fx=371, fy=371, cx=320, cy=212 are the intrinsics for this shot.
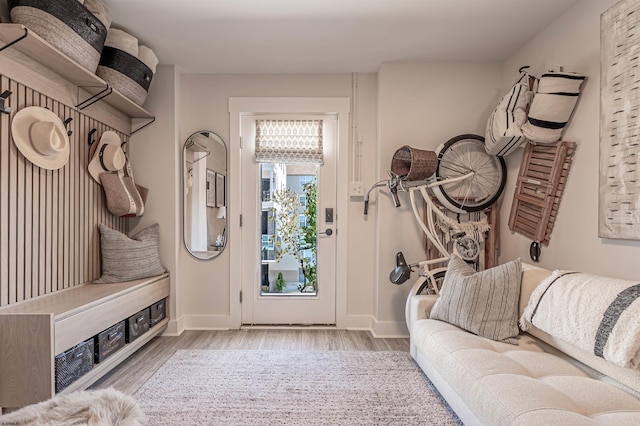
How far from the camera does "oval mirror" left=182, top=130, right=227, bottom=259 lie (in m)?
3.47

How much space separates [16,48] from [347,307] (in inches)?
119

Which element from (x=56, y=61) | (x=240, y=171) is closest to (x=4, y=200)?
(x=56, y=61)

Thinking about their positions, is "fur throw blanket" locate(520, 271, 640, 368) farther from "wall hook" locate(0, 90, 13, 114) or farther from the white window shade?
"wall hook" locate(0, 90, 13, 114)

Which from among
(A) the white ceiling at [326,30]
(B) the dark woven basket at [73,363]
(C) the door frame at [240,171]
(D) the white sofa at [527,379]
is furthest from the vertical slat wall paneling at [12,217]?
(D) the white sofa at [527,379]

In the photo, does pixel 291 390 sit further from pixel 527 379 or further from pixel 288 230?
pixel 288 230

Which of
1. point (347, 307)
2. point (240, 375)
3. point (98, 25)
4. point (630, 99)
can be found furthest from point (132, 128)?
point (630, 99)

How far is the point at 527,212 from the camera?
2803 mm

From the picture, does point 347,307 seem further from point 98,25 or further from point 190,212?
point 98,25

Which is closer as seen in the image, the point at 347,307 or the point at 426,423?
the point at 426,423

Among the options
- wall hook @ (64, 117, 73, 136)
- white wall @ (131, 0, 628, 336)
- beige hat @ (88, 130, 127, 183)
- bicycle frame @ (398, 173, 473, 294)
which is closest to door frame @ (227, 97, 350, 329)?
white wall @ (131, 0, 628, 336)

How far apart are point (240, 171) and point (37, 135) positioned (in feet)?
5.48

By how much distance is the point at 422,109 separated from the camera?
333 cm

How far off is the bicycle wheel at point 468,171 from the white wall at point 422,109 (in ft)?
0.49

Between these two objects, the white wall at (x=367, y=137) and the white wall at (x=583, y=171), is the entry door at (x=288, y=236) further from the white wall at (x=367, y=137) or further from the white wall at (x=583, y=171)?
the white wall at (x=583, y=171)
